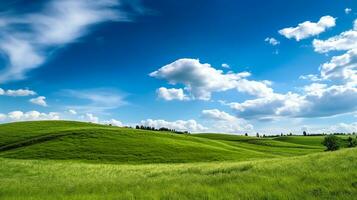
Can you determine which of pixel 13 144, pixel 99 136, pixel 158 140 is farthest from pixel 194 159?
pixel 13 144

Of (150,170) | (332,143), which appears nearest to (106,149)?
(150,170)

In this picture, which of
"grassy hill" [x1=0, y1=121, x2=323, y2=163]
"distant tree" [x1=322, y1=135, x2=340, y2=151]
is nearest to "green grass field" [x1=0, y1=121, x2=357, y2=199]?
"grassy hill" [x1=0, y1=121, x2=323, y2=163]

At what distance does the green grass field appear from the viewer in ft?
36.1

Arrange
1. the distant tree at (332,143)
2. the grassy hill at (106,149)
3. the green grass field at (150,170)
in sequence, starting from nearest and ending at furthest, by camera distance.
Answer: the green grass field at (150,170)
the grassy hill at (106,149)
the distant tree at (332,143)

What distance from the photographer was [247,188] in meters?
11.2

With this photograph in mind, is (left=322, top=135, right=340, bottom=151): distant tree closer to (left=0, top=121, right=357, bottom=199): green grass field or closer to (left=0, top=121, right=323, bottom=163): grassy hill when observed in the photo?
(left=0, top=121, right=357, bottom=199): green grass field

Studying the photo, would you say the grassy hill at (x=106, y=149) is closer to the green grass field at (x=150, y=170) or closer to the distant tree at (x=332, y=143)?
the green grass field at (x=150, y=170)

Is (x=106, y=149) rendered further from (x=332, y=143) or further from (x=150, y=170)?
(x=332, y=143)

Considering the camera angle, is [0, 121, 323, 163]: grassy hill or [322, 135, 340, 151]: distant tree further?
[322, 135, 340, 151]: distant tree

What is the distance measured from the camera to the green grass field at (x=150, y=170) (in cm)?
1099

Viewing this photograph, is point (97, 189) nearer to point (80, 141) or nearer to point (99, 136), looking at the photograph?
point (80, 141)

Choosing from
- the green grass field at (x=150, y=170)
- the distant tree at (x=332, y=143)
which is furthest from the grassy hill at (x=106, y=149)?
the distant tree at (x=332, y=143)

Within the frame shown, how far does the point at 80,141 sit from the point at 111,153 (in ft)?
42.6

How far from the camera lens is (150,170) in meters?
30.6
